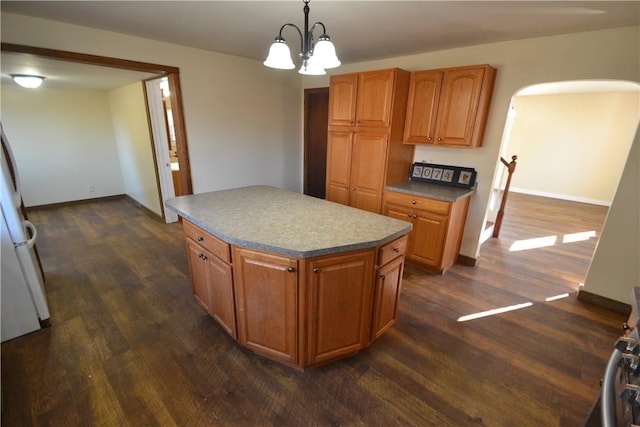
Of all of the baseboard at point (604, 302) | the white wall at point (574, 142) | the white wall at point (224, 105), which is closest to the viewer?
the baseboard at point (604, 302)

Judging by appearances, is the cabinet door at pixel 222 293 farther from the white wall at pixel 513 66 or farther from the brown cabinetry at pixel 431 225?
the white wall at pixel 513 66

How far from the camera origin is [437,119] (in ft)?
9.83

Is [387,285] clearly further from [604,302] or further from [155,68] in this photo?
[155,68]

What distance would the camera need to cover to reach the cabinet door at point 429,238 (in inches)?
114

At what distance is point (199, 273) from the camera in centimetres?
214

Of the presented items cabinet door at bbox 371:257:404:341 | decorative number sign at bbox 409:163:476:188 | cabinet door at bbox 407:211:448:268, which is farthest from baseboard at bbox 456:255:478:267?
cabinet door at bbox 371:257:404:341

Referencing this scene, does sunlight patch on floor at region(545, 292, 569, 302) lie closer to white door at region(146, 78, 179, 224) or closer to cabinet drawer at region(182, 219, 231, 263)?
cabinet drawer at region(182, 219, 231, 263)

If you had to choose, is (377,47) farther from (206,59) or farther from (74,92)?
(74,92)

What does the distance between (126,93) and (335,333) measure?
530cm

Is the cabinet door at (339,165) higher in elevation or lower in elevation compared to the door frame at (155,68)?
lower

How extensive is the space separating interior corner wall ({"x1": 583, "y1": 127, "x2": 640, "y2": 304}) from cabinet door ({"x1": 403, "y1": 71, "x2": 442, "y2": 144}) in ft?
5.39

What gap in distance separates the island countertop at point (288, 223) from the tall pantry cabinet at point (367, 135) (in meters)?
1.22

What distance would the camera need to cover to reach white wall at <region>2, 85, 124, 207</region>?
462 centimetres

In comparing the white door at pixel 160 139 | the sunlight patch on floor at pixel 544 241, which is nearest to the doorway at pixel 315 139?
the white door at pixel 160 139
